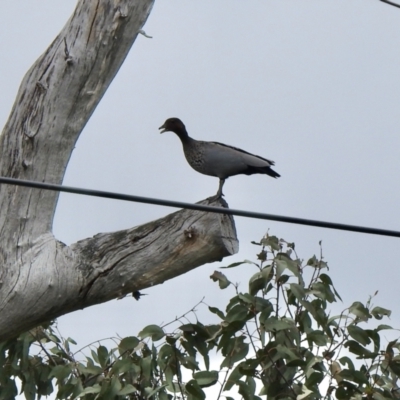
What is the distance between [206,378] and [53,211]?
1414 millimetres

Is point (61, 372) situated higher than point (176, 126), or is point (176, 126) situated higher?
point (176, 126)

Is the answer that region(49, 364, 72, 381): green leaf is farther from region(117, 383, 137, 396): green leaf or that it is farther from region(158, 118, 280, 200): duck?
region(158, 118, 280, 200): duck

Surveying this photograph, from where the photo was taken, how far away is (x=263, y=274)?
583 cm

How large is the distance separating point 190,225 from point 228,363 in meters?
1.18

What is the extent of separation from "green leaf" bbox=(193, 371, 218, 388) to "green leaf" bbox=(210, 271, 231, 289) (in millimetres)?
503

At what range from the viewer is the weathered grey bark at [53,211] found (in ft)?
15.8

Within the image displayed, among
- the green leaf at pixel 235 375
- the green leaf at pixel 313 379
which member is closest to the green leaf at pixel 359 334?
the green leaf at pixel 313 379

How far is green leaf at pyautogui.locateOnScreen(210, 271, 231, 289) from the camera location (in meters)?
5.82

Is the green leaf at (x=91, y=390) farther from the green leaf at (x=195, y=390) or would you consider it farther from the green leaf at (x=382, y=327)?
the green leaf at (x=382, y=327)

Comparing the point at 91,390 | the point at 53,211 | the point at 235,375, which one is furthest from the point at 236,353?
the point at 53,211

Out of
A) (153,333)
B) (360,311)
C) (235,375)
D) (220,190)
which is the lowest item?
(235,375)

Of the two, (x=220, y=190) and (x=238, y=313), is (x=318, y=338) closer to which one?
(x=238, y=313)

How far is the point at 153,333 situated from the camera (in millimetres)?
5766

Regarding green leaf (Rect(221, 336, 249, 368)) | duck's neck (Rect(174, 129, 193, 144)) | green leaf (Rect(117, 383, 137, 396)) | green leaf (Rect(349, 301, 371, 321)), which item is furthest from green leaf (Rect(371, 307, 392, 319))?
duck's neck (Rect(174, 129, 193, 144))
